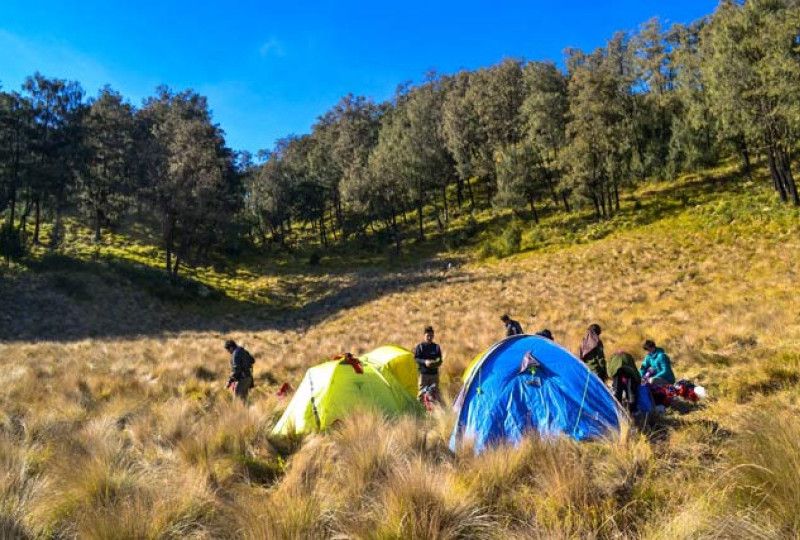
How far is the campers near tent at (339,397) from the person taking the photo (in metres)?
7.97

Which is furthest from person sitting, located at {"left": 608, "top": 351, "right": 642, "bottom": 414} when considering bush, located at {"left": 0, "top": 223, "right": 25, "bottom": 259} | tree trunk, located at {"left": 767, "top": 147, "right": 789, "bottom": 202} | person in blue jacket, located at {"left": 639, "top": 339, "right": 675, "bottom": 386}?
bush, located at {"left": 0, "top": 223, "right": 25, "bottom": 259}

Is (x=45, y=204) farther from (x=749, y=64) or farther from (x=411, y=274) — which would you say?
(x=749, y=64)

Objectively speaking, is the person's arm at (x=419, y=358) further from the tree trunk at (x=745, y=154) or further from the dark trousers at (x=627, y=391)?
the tree trunk at (x=745, y=154)

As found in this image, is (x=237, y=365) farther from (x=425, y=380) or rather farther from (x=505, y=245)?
(x=505, y=245)

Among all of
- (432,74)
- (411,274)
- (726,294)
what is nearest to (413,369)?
(726,294)

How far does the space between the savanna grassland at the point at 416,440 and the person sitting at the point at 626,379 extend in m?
0.66

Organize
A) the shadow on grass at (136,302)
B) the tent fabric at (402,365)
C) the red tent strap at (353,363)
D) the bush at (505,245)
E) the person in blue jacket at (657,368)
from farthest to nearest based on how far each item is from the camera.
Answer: the bush at (505,245) < the shadow on grass at (136,302) < the tent fabric at (402,365) < the person in blue jacket at (657,368) < the red tent strap at (353,363)

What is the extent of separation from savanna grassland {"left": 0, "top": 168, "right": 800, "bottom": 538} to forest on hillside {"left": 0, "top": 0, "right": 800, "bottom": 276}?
10.8 metres

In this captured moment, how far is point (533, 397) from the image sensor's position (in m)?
7.40

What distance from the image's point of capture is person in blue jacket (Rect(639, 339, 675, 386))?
31.6ft

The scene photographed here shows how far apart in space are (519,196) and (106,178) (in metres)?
41.4

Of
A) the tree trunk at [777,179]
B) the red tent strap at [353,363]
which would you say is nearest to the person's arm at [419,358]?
the red tent strap at [353,363]

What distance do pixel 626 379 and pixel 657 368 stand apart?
2447 mm

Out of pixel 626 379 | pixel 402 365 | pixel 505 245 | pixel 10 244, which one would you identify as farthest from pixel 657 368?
pixel 10 244
